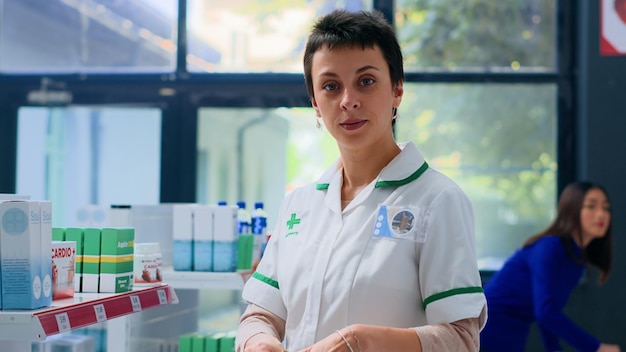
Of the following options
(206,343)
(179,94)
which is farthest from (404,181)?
(179,94)

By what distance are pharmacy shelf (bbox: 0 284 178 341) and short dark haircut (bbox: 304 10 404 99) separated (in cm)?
98

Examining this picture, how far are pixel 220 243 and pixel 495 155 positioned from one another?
8.50 feet

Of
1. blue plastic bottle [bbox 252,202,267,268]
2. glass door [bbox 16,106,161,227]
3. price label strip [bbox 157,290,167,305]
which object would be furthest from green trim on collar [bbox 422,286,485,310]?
glass door [bbox 16,106,161,227]

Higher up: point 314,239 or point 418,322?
point 314,239

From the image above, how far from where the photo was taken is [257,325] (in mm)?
1743

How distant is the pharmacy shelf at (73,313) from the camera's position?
2.09 metres

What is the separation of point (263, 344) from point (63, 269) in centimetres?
103

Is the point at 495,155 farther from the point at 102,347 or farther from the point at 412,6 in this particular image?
the point at 102,347

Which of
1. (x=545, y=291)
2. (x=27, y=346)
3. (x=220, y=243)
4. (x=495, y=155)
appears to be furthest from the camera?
(x=495, y=155)

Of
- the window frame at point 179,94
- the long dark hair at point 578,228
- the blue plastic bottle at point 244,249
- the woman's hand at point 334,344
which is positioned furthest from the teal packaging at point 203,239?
the woman's hand at point 334,344

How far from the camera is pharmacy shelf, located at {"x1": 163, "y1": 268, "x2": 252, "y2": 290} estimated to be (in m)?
3.85

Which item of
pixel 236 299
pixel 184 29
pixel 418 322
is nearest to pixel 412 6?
pixel 184 29

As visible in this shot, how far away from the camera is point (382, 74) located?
1695 millimetres

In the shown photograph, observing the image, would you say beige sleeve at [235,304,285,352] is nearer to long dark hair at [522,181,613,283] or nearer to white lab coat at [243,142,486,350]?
white lab coat at [243,142,486,350]
